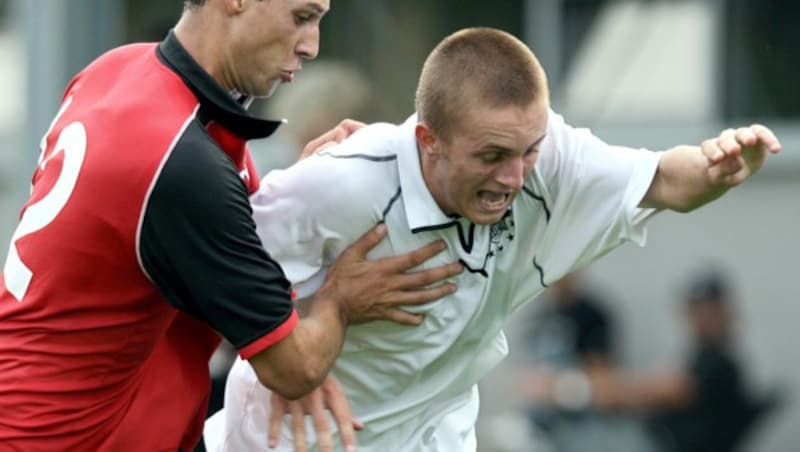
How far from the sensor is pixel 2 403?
457cm

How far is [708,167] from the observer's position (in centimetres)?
462

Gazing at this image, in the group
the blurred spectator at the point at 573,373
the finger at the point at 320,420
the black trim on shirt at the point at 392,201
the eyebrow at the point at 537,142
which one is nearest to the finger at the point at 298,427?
the finger at the point at 320,420

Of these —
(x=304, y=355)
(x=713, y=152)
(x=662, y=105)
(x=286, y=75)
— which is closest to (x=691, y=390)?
(x=662, y=105)

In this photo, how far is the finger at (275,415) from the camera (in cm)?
491

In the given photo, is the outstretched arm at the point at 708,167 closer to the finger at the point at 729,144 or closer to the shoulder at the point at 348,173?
the finger at the point at 729,144

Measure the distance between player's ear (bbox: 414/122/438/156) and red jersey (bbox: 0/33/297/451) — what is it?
38cm

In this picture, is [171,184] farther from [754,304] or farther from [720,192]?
[754,304]

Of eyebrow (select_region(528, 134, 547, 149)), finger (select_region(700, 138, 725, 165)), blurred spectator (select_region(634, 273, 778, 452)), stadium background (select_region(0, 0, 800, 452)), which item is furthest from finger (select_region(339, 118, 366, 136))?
stadium background (select_region(0, 0, 800, 452))

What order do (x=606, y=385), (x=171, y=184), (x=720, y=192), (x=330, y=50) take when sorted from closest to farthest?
(x=171, y=184), (x=720, y=192), (x=606, y=385), (x=330, y=50)

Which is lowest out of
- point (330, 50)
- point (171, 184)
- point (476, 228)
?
point (330, 50)

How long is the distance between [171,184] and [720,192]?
4.44ft

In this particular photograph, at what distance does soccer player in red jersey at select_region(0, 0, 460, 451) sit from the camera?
4.36 m

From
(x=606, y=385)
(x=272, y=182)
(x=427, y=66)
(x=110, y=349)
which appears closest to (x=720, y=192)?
(x=427, y=66)

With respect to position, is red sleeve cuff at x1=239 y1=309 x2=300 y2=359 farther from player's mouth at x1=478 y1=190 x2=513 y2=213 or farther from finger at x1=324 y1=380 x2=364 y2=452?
player's mouth at x1=478 y1=190 x2=513 y2=213
